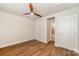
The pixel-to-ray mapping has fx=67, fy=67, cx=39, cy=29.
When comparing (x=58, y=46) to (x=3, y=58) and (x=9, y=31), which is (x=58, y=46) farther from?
(x=3, y=58)

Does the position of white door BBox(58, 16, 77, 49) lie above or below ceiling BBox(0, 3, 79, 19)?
below

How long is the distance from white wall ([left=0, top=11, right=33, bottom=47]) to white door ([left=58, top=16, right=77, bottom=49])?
3010 millimetres

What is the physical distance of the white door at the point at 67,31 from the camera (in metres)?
3.30

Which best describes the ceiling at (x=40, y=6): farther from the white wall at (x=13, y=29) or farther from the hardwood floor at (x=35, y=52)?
the hardwood floor at (x=35, y=52)

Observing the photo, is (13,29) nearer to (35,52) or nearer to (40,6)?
(35,52)

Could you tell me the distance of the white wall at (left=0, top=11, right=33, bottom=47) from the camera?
3.93 m

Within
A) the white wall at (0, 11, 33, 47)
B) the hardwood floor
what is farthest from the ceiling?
the hardwood floor

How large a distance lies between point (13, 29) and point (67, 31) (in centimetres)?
344

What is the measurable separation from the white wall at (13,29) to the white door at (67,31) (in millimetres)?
3010

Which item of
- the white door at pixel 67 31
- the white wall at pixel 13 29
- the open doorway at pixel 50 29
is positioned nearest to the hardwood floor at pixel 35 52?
the white door at pixel 67 31

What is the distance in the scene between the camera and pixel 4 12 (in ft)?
13.2

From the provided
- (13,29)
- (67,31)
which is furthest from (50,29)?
(13,29)

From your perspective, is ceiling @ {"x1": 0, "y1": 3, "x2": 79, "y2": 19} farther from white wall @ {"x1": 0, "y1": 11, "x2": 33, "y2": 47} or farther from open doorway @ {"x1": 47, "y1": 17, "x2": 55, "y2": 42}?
open doorway @ {"x1": 47, "y1": 17, "x2": 55, "y2": 42}

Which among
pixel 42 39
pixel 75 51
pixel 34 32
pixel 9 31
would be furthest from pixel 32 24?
pixel 75 51
